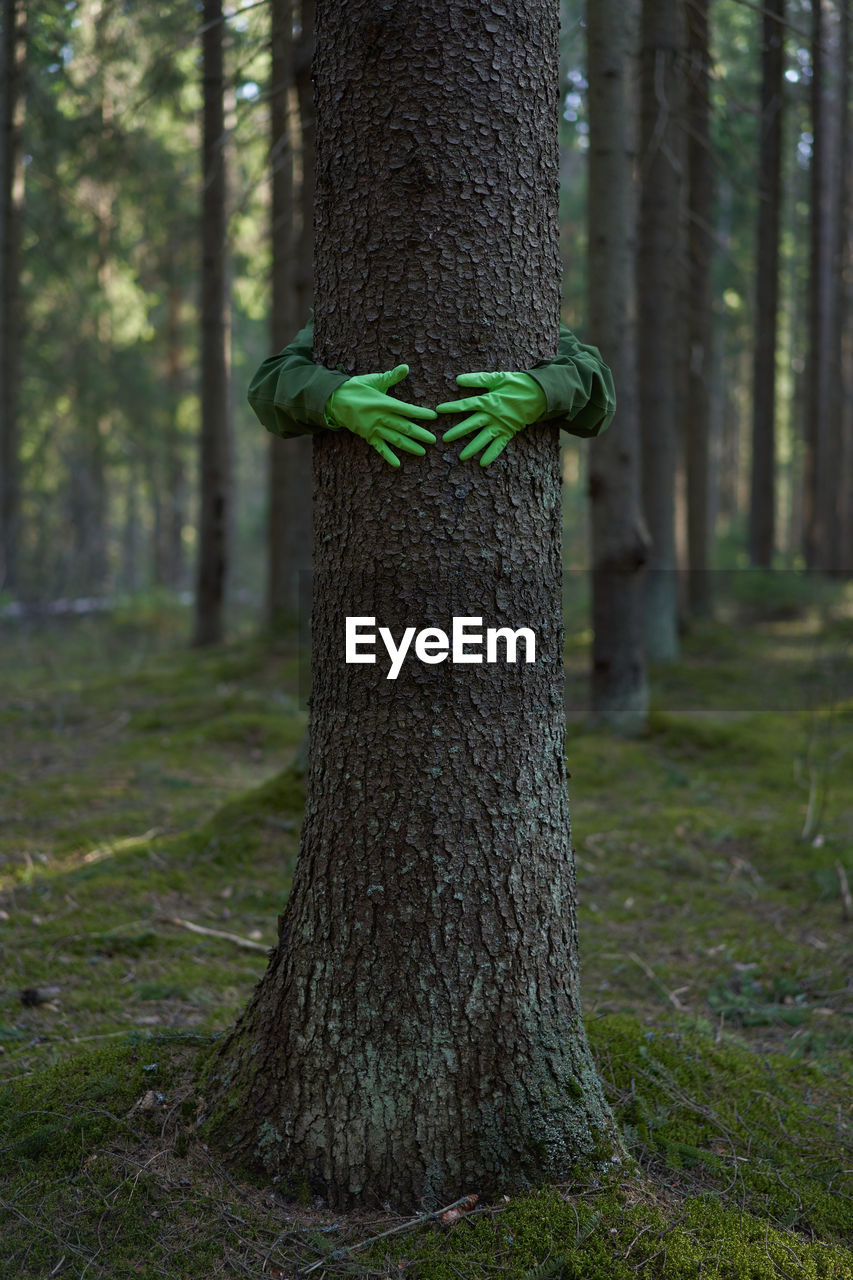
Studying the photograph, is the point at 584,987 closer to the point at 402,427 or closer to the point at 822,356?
the point at 402,427

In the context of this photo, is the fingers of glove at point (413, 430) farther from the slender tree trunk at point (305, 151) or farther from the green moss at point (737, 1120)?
the slender tree trunk at point (305, 151)

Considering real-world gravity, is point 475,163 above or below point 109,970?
above

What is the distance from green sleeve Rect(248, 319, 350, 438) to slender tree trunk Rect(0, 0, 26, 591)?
434 inches

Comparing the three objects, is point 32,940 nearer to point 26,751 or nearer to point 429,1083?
point 429,1083

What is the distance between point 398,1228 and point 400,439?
5.72ft

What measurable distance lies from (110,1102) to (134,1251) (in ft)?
1.57

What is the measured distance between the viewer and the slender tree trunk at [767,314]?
1310 cm

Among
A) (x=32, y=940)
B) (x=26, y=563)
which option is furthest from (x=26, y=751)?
(x=26, y=563)

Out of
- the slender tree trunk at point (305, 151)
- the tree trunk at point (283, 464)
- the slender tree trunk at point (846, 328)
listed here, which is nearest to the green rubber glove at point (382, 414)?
the slender tree trunk at point (305, 151)

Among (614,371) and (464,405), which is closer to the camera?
(464,405)

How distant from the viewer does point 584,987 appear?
3908 millimetres

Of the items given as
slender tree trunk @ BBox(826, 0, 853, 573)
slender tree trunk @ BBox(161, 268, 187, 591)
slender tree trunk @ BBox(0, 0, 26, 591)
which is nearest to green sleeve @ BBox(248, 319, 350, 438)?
slender tree trunk @ BBox(0, 0, 26, 591)

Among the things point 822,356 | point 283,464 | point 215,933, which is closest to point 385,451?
point 215,933

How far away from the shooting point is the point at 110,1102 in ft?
8.32
